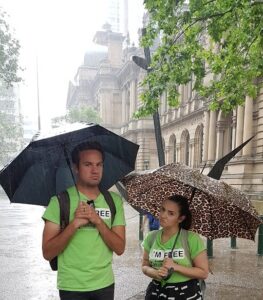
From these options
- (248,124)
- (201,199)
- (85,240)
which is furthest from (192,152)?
(85,240)

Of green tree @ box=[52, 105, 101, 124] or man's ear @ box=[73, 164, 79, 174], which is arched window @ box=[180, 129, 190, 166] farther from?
man's ear @ box=[73, 164, 79, 174]

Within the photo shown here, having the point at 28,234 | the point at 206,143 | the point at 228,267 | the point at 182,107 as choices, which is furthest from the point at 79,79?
the point at 228,267

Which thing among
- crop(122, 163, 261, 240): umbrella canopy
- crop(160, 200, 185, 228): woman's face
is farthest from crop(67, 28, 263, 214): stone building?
crop(160, 200, 185, 228): woman's face

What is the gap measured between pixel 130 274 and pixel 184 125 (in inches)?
971

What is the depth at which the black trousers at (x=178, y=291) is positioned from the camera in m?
2.52

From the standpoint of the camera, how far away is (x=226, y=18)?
8422mm

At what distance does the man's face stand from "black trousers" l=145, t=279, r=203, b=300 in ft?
3.01

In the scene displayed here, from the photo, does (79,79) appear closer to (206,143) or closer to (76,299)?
(206,143)

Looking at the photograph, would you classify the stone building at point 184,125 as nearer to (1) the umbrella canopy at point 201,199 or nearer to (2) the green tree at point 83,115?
(1) the umbrella canopy at point 201,199

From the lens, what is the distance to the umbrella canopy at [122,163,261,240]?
264cm

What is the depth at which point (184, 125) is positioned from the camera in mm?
29906

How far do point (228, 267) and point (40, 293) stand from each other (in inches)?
134

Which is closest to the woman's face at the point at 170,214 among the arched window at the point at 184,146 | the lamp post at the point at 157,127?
the lamp post at the point at 157,127

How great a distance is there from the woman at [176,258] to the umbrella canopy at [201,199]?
0.79 feet
